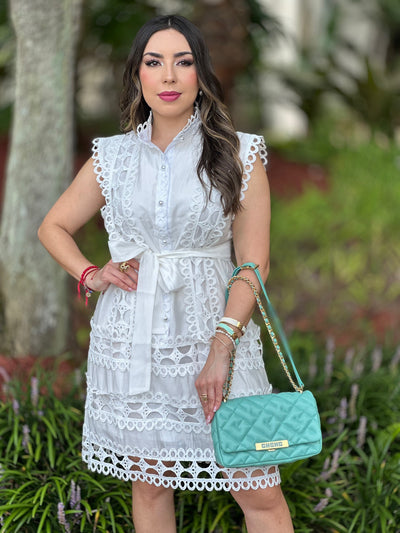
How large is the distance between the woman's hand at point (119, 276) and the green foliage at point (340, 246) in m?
3.37

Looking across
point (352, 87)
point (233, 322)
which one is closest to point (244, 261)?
point (233, 322)

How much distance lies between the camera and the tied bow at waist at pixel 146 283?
2.36 m

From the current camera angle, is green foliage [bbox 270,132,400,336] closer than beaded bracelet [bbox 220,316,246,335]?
Answer: No

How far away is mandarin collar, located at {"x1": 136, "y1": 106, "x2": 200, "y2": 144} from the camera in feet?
8.02

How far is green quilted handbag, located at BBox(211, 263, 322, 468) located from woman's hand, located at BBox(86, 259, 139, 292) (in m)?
0.48

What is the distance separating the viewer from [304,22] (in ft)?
56.7

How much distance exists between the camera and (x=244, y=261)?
2.40 metres

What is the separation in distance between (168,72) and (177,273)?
65 cm

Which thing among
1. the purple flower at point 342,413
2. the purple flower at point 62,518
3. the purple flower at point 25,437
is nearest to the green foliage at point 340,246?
the purple flower at point 342,413

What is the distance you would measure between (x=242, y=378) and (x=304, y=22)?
16.3 meters

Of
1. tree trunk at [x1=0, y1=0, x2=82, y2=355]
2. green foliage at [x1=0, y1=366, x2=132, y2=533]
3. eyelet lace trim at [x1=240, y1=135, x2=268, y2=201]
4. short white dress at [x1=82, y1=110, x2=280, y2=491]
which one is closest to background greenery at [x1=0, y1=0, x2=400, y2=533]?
green foliage at [x1=0, y1=366, x2=132, y2=533]

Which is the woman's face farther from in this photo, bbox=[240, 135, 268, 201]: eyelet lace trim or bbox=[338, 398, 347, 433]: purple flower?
bbox=[338, 398, 347, 433]: purple flower

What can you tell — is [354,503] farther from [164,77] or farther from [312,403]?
[164,77]

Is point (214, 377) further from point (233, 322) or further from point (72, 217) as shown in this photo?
point (72, 217)
